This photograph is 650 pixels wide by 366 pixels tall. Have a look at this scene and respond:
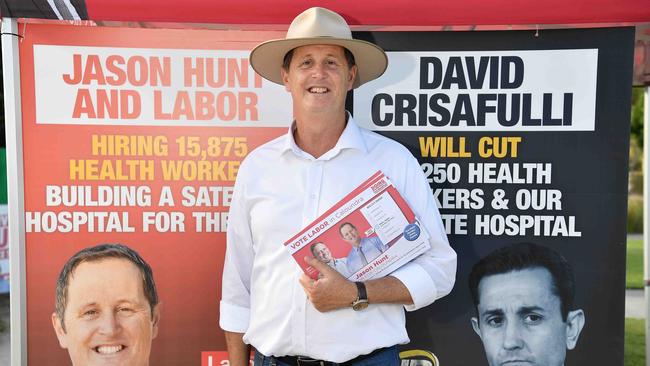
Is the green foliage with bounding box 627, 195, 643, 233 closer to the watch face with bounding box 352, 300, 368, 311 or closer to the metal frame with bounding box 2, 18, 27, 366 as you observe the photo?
the watch face with bounding box 352, 300, 368, 311

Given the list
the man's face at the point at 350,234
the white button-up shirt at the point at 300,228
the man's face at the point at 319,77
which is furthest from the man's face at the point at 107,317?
the man's face at the point at 319,77

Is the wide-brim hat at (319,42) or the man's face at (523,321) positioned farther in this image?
the man's face at (523,321)

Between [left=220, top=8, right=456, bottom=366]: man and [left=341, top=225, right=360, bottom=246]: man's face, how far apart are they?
105mm

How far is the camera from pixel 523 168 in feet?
7.25

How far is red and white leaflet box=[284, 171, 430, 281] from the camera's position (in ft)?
5.69

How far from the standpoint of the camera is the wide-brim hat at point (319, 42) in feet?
5.79

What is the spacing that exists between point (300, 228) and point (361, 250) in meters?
0.23

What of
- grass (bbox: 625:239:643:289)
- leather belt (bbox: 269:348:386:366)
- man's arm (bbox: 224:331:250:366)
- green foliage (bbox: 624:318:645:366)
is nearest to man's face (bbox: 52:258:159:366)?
man's arm (bbox: 224:331:250:366)

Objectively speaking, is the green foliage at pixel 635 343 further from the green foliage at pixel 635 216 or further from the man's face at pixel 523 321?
the green foliage at pixel 635 216

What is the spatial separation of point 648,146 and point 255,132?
99.3 inches

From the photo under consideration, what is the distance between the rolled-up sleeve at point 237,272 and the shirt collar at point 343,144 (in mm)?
222

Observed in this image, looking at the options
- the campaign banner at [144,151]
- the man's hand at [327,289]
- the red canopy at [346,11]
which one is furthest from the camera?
the campaign banner at [144,151]

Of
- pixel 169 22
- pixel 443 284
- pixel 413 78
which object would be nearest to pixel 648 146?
pixel 413 78

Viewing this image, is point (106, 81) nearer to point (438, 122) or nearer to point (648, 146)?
point (438, 122)
